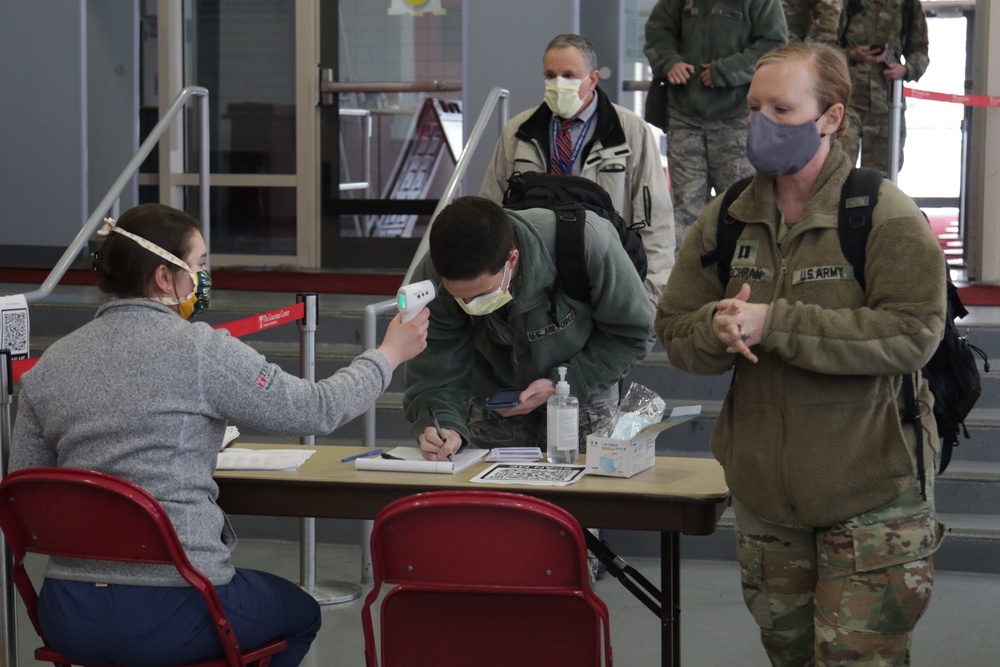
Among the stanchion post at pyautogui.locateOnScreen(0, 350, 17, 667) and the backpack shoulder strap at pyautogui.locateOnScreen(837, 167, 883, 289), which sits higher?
the backpack shoulder strap at pyautogui.locateOnScreen(837, 167, 883, 289)

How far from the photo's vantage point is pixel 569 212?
314 centimetres

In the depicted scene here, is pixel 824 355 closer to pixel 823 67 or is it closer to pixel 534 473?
pixel 823 67

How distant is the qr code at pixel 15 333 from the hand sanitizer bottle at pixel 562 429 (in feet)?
4.54

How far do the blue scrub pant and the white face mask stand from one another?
242 cm

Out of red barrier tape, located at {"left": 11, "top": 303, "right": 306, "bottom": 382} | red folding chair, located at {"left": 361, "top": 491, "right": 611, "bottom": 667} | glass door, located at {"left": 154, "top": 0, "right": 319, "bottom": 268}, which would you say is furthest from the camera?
glass door, located at {"left": 154, "top": 0, "right": 319, "bottom": 268}

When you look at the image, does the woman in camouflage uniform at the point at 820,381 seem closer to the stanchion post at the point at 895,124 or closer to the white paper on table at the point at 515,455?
the white paper on table at the point at 515,455

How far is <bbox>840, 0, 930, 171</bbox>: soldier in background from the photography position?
5660 millimetres

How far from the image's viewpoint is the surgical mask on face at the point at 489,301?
114 inches

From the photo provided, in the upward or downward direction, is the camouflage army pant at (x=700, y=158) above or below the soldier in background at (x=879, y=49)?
below

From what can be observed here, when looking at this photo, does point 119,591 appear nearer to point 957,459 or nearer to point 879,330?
point 879,330

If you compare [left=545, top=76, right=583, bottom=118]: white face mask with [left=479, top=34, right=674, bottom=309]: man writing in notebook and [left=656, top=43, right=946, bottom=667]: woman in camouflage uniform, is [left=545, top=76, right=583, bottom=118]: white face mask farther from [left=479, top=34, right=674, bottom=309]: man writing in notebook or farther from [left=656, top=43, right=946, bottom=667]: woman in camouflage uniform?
[left=656, top=43, right=946, bottom=667]: woman in camouflage uniform

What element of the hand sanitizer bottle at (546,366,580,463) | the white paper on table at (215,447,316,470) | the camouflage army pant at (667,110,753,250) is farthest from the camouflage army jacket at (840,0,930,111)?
the white paper on table at (215,447,316,470)

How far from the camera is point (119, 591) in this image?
2.38 meters

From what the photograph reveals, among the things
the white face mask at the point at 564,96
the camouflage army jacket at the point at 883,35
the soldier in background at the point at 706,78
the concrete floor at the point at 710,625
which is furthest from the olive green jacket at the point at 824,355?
the camouflage army jacket at the point at 883,35
